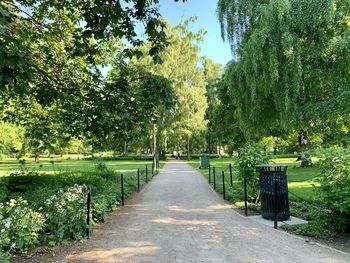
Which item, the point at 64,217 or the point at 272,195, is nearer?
the point at 64,217

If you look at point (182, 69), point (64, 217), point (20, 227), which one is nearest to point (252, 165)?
point (64, 217)

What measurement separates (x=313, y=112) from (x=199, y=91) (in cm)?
2707

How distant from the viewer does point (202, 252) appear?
18.1ft

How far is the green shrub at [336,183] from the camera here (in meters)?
6.16

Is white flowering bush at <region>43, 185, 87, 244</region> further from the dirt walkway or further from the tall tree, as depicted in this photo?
the tall tree

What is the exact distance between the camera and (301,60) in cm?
1163

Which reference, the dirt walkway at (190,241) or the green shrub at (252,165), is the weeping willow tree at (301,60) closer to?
the green shrub at (252,165)

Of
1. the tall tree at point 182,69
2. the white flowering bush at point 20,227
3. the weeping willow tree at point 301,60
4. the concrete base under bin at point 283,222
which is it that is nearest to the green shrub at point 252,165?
the concrete base under bin at point 283,222

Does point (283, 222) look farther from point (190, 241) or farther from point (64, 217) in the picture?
point (64, 217)

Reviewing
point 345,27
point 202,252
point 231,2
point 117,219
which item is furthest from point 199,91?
point 202,252

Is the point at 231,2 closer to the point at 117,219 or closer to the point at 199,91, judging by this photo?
the point at 117,219

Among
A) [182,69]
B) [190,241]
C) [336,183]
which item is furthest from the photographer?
[182,69]

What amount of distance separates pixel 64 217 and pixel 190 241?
8.04 ft

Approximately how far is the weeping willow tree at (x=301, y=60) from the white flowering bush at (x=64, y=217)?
774 cm
